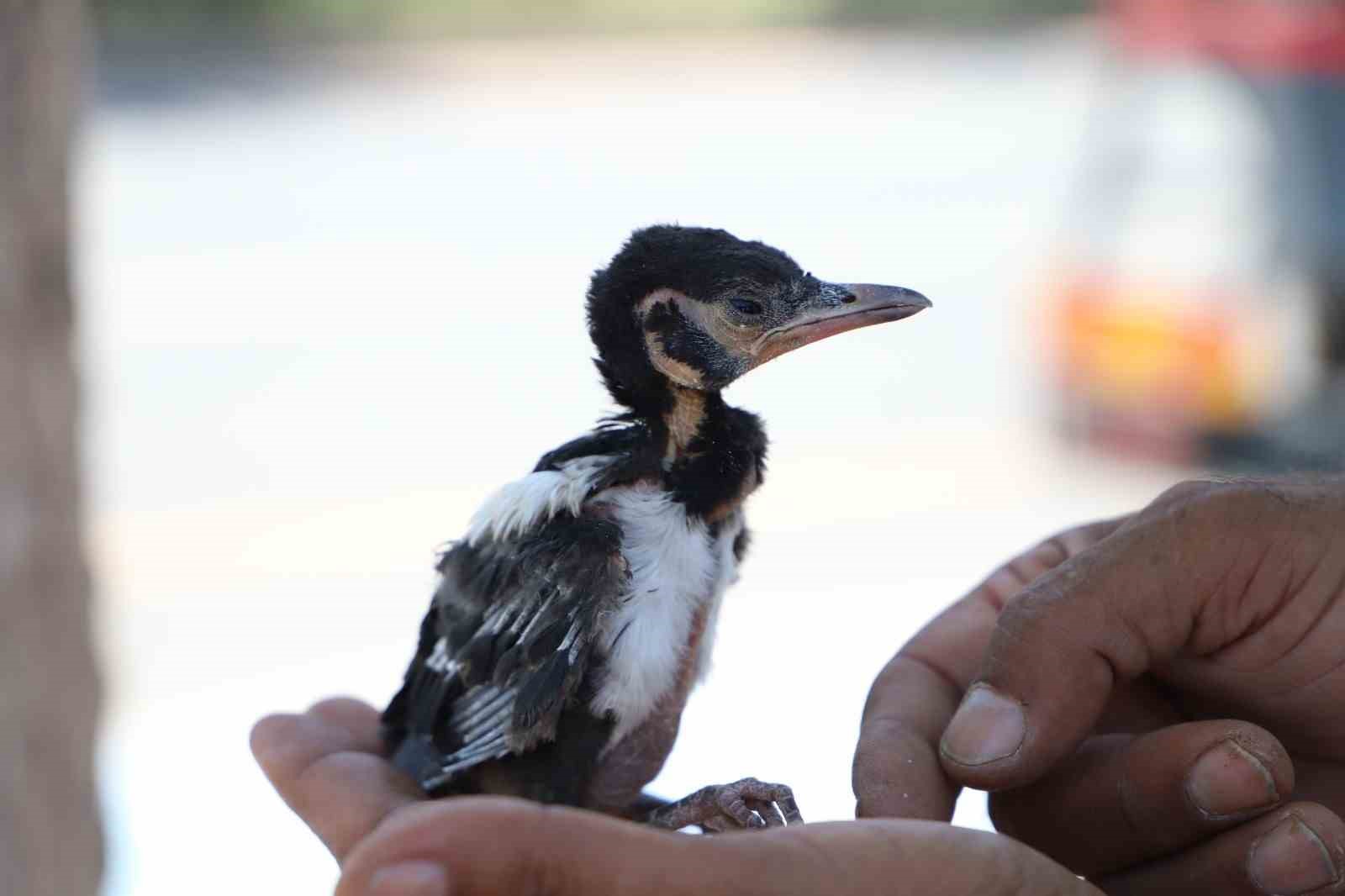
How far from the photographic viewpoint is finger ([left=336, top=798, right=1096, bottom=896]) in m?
1.59

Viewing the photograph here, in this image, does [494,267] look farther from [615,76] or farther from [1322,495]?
[1322,495]

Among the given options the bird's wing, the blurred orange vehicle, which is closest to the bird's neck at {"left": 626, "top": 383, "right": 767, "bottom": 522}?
the bird's wing

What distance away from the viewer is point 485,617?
91.2 inches

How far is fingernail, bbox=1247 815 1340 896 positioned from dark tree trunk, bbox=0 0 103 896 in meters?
2.60

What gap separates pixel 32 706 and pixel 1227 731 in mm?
2584

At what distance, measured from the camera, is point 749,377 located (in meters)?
8.51

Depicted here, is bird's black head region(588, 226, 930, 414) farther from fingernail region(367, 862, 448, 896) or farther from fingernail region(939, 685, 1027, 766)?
fingernail region(367, 862, 448, 896)

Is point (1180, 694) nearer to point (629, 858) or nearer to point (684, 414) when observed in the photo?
point (684, 414)

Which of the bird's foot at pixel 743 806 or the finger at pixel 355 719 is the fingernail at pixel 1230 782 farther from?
the finger at pixel 355 719

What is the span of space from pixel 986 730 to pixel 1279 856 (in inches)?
14.8

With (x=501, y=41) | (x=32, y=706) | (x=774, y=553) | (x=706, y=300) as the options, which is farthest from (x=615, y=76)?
(x=706, y=300)

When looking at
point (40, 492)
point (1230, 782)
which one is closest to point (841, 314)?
point (1230, 782)

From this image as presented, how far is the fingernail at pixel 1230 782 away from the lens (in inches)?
80.7

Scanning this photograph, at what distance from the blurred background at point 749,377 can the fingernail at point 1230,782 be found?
103cm
